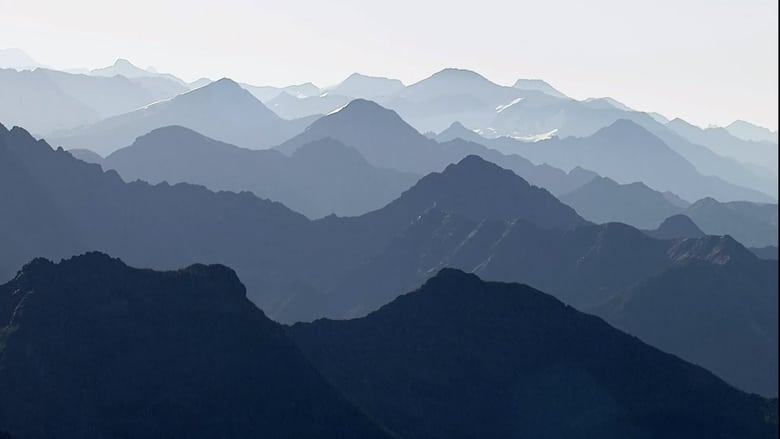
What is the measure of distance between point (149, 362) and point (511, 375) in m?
54.2

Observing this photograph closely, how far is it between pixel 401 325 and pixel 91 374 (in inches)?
2072

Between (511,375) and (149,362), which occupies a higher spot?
(149,362)

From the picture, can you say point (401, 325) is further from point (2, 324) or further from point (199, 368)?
point (2, 324)

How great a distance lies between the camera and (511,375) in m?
161

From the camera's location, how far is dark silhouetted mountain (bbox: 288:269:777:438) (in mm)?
154000

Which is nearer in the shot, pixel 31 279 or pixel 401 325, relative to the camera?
pixel 31 279

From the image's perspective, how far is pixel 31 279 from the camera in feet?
474

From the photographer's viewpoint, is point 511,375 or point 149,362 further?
point 511,375

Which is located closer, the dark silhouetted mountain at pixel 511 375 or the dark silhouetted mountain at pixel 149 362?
the dark silhouetted mountain at pixel 149 362

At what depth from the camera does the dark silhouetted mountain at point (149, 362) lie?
422 ft

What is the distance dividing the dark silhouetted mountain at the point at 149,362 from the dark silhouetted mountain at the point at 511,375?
52.4ft

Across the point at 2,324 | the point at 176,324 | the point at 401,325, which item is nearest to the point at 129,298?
the point at 176,324

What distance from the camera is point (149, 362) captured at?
135 metres

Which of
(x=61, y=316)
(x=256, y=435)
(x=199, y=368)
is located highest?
(x=61, y=316)
